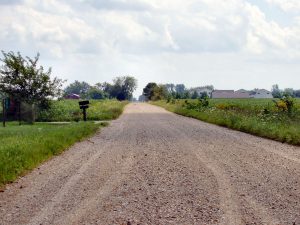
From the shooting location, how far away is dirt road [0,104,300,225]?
24.5 ft

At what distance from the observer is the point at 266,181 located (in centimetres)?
1040

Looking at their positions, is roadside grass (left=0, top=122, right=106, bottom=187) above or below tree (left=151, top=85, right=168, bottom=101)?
above

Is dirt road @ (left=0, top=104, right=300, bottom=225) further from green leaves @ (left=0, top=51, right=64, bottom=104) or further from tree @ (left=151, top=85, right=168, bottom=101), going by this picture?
tree @ (left=151, top=85, right=168, bottom=101)

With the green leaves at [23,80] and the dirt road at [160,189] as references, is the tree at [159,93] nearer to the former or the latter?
the green leaves at [23,80]

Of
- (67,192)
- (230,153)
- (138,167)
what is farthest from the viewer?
(230,153)

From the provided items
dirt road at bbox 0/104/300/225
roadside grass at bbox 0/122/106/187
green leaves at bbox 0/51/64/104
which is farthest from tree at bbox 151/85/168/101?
dirt road at bbox 0/104/300/225

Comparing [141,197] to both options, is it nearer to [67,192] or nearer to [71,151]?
[67,192]

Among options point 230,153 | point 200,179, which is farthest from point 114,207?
point 230,153

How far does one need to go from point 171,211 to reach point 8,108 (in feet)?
136

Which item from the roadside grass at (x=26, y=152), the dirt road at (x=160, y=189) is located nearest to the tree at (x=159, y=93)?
→ the roadside grass at (x=26, y=152)

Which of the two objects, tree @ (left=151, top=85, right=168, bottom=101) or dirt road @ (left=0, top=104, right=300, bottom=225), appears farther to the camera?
tree @ (left=151, top=85, right=168, bottom=101)

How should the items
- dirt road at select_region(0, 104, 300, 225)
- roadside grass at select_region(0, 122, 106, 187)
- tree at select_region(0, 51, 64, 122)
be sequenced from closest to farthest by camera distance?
dirt road at select_region(0, 104, 300, 225), roadside grass at select_region(0, 122, 106, 187), tree at select_region(0, 51, 64, 122)

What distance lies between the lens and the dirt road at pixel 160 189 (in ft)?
24.5

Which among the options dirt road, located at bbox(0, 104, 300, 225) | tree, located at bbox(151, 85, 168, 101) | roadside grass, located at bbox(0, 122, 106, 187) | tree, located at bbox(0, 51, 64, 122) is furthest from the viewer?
tree, located at bbox(151, 85, 168, 101)
